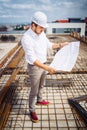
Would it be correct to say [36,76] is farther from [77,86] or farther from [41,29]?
[77,86]

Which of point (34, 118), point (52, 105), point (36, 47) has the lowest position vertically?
point (52, 105)

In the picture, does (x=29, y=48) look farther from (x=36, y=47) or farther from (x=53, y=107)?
(x=53, y=107)

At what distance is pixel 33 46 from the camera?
3156 millimetres

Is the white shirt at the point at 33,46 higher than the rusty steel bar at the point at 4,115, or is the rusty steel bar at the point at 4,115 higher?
the white shirt at the point at 33,46

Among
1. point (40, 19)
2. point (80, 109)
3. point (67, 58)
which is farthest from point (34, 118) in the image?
point (40, 19)

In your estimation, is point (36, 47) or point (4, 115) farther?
point (4, 115)

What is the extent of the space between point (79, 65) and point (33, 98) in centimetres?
470

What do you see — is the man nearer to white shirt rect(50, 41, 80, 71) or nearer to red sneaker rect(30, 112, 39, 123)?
white shirt rect(50, 41, 80, 71)

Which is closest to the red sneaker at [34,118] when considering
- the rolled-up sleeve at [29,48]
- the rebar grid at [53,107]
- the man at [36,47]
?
the rebar grid at [53,107]

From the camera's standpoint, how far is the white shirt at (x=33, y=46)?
308 centimetres

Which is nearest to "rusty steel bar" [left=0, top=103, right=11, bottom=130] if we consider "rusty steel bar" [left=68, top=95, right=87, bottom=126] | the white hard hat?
"rusty steel bar" [left=68, top=95, right=87, bottom=126]

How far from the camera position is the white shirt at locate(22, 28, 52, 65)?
121 inches

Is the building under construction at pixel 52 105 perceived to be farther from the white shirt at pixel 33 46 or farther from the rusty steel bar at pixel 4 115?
the white shirt at pixel 33 46

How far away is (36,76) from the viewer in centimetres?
340
